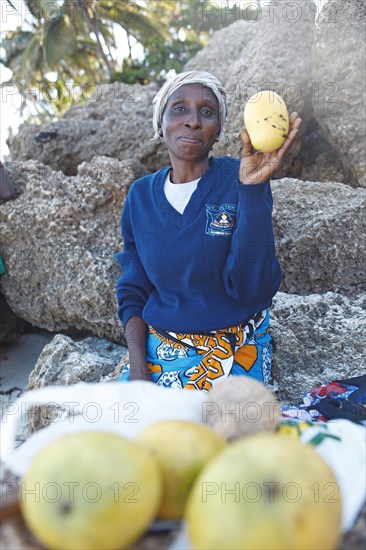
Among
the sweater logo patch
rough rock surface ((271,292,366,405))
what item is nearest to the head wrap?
the sweater logo patch

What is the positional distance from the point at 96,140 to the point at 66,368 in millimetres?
2436

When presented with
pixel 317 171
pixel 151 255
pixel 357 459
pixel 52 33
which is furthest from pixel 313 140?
pixel 52 33

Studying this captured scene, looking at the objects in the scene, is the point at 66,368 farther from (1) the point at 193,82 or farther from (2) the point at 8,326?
(2) the point at 8,326

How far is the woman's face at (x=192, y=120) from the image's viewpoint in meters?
2.36

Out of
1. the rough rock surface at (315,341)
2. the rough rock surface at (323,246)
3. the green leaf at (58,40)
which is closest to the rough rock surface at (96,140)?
the rough rock surface at (323,246)

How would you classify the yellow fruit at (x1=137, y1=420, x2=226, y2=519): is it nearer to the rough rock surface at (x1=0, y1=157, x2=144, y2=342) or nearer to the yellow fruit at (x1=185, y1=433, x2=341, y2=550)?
the yellow fruit at (x1=185, y1=433, x2=341, y2=550)

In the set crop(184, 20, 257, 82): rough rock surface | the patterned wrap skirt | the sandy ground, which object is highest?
crop(184, 20, 257, 82): rough rock surface

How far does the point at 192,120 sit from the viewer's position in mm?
2340

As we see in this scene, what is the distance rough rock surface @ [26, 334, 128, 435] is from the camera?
9.10 feet

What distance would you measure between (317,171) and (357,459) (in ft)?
10.9

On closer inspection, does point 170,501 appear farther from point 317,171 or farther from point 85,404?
point 317,171

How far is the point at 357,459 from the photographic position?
1.20m

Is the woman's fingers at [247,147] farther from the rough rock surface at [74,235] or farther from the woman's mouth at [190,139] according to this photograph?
the rough rock surface at [74,235]

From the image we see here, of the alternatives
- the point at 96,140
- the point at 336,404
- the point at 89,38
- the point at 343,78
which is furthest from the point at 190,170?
the point at 89,38
